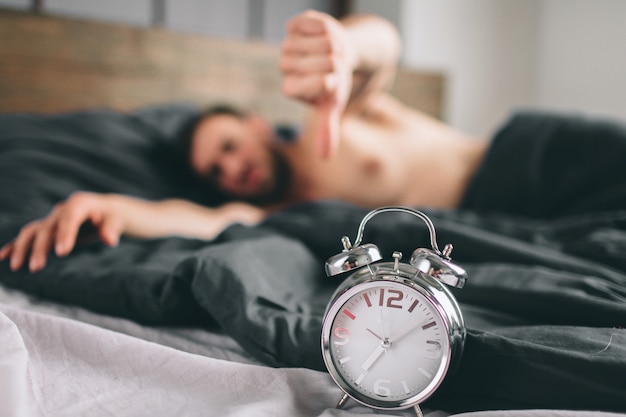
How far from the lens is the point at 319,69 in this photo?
938 millimetres

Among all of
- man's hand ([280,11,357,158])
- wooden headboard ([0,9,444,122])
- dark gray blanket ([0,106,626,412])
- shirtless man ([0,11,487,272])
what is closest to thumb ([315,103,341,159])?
man's hand ([280,11,357,158])

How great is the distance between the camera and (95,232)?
44.5 inches

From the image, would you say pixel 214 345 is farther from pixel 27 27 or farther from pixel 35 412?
pixel 27 27

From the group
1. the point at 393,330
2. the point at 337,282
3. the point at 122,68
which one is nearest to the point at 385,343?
the point at 393,330

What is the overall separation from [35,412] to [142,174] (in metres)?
1.05

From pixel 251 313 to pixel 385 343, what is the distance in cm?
18

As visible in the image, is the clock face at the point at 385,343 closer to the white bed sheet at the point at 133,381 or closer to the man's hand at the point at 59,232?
the white bed sheet at the point at 133,381

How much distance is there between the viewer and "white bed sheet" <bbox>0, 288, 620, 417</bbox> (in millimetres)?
562

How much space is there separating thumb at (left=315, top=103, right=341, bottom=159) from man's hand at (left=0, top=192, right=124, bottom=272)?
434 millimetres

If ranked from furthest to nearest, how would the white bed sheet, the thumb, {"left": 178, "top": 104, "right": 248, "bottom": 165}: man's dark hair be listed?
{"left": 178, "top": 104, "right": 248, "bottom": 165}: man's dark hair → the thumb → the white bed sheet

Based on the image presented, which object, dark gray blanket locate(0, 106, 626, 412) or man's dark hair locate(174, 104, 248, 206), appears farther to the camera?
man's dark hair locate(174, 104, 248, 206)

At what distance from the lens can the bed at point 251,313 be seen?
0.57 m

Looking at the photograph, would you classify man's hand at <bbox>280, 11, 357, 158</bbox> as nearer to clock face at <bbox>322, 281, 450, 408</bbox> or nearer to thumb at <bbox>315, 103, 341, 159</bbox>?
thumb at <bbox>315, 103, 341, 159</bbox>

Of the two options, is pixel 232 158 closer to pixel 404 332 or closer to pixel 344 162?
pixel 344 162
